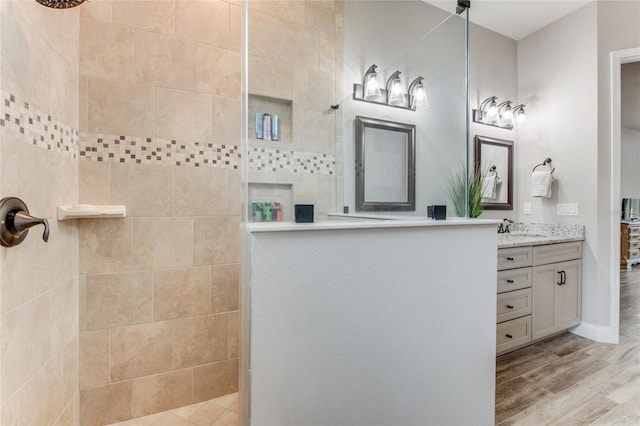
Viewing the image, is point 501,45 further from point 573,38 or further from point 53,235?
point 53,235

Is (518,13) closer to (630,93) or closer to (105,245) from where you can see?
(630,93)

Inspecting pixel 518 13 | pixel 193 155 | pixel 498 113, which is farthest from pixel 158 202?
pixel 518 13

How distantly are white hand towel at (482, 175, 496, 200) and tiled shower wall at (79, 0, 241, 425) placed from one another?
2336 mm

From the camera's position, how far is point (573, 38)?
2.72 m

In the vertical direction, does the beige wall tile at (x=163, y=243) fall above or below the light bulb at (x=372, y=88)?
below

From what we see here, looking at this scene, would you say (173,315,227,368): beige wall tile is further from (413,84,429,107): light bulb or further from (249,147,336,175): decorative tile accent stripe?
(413,84,429,107): light bulb

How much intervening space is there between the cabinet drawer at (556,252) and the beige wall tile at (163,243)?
2550 millimetres

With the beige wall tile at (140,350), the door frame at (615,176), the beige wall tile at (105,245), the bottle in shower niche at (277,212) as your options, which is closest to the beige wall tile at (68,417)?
the beige wall tile at (140,350)

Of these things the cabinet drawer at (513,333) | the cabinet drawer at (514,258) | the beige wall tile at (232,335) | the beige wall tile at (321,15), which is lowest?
the cabinet drawer at (513,333)

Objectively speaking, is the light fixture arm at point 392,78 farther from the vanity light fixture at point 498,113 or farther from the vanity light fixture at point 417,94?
the vanity light fixture at point 498,113

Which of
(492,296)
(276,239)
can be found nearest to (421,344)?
(492,296)

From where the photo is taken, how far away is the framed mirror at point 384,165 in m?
1.48

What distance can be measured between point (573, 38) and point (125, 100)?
3.70 m

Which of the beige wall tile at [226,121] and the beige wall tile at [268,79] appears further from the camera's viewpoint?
the beige wall tile at [226,121]
